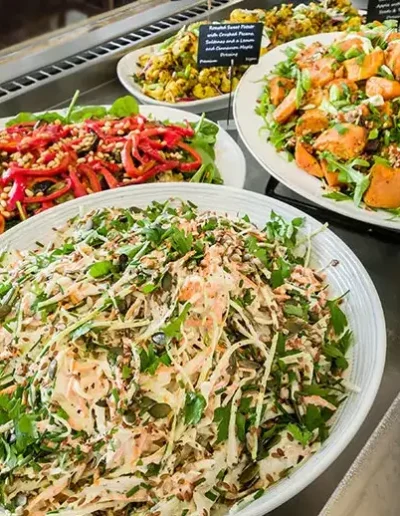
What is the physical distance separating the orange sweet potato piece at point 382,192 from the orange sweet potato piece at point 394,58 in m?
0.47

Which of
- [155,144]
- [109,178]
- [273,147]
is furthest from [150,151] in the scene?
[273,147]

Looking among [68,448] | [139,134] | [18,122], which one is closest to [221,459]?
[68,448]

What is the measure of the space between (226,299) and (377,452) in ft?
1.38

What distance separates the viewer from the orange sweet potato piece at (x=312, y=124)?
2113 millimetres

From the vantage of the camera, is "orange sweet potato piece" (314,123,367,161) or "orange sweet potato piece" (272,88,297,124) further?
"orange sweet potato piece" (272,88,297,124)

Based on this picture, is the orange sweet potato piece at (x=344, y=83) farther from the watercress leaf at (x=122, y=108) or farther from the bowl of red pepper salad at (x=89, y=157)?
the watercress leaf at (x=122, y=108)

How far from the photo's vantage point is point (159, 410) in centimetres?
115

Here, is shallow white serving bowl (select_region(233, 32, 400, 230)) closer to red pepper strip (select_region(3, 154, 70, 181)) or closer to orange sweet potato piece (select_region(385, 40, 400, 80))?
orange sweet potato piece (select_region(385, 40, 400, 80))

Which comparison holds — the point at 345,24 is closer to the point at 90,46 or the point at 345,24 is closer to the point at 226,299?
the point at 90,46

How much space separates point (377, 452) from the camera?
1281mm

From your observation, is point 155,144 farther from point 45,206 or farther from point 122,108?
point 45,206

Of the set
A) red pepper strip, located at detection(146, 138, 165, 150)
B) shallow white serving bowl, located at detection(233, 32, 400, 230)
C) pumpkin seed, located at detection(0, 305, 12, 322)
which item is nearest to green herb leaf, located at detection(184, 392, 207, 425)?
pumpkin seed, located at detection(0, 305, 12, 322)

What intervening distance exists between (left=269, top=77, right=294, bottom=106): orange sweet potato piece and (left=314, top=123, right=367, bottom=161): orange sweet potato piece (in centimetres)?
33

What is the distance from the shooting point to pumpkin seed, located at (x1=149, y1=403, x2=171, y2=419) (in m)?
1.15
